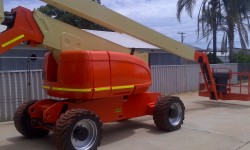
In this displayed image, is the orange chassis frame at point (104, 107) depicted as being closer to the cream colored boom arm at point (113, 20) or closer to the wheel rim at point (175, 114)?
the wheel rim at point (175, 114)

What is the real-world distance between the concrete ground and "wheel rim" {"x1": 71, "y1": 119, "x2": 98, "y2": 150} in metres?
0.55

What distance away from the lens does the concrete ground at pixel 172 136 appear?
7445mm

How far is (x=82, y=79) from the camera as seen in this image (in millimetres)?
7137

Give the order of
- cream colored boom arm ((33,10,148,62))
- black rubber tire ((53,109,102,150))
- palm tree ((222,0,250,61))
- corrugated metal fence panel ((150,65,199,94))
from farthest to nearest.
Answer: palm tree ((222,0,250,61)) → corrugated metal fence panel ((150,65,199,94)) → cream colored boom arm ((33,10,148,62)) → black rubber tire ((53,109,102,150))

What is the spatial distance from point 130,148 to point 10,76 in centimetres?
479

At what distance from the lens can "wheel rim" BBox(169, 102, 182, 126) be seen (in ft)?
29.5

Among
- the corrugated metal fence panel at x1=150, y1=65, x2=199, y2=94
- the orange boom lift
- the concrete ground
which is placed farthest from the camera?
the corrugated metal fence panel at x1=150, y1=65, x2=199, y2=94

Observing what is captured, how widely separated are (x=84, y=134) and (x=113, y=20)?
256 centimetres

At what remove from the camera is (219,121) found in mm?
10094

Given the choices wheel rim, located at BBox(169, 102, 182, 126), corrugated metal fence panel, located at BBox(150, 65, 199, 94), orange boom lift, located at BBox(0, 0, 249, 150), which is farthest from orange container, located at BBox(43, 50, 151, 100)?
corrugated metal fence panel, located at BBox(150, 65, 199, 94)

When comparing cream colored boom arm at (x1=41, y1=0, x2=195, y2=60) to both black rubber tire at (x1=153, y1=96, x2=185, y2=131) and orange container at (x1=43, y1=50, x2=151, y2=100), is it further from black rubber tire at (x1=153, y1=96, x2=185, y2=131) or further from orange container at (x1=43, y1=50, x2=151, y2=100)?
black rubber tire at (x1=153, y1=96, x2=185, y2=131)

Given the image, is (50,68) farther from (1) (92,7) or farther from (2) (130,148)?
(2) (130,148)

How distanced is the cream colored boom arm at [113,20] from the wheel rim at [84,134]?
2.15 meters

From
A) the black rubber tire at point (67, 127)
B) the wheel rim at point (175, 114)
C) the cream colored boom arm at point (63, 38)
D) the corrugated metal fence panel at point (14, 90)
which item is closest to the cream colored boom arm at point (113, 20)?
the cream colored boom arm at point (63, 38)
